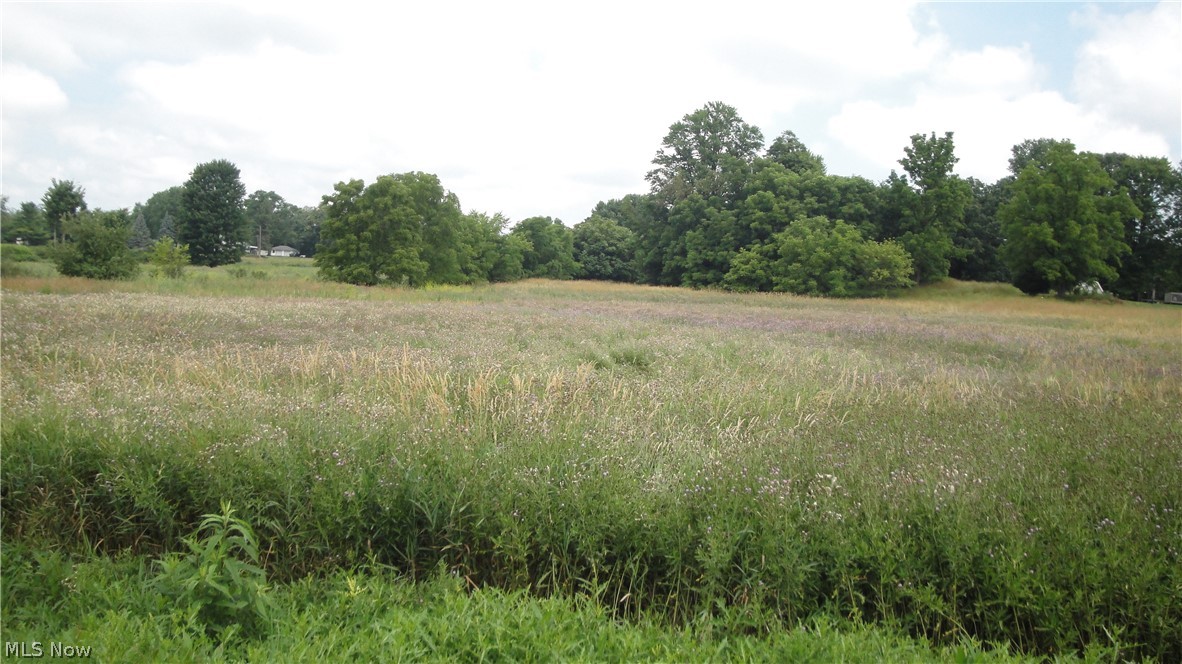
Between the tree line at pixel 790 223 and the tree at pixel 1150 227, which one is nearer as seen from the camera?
the tree line at pixel 790 223

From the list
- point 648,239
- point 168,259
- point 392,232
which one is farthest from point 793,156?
point 168,259

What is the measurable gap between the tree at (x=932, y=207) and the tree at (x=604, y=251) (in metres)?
38.4

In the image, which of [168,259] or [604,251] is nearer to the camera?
[168,259]

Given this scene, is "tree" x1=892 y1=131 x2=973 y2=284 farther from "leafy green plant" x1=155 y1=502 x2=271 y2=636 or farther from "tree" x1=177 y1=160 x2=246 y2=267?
"tree" x1=177 y1=160 x2=246 y2=267

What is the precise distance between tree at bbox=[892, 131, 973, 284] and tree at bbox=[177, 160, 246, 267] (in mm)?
62412

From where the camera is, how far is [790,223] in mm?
57906

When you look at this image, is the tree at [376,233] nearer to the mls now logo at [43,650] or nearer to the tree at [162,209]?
the tree at [162,209]

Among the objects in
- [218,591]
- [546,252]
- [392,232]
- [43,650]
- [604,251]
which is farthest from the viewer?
[604,251]

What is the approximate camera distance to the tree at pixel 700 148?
69.1m

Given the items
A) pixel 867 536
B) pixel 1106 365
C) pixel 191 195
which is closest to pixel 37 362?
pixel 867 536

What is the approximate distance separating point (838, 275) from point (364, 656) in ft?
171

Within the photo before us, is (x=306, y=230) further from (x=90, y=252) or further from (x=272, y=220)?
(x=90, y=252)

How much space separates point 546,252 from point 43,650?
8112 centimetres

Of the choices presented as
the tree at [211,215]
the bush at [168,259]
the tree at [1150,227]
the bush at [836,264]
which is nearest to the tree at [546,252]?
the bush at [836,264]
